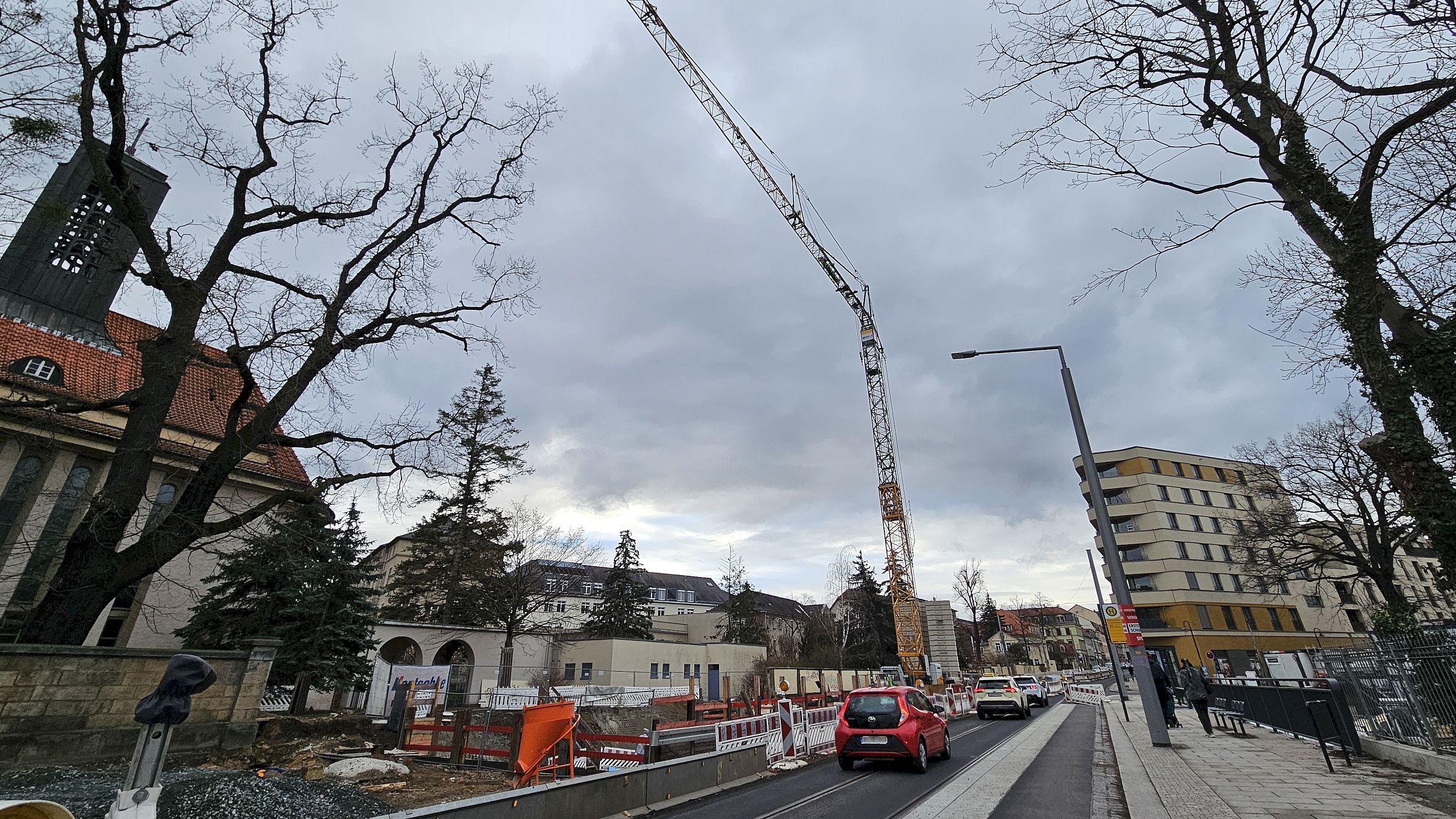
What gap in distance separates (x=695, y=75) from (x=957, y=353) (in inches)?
1305

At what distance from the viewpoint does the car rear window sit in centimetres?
1167

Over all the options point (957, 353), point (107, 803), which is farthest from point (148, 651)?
point (957, 353)

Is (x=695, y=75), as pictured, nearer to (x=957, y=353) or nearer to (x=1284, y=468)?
(x=957, y=353)

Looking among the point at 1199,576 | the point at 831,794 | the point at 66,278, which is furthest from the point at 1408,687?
the point at 1199,576

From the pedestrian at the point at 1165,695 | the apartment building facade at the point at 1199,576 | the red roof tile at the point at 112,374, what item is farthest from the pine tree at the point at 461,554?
the apartment building facade at the point at 1199,576

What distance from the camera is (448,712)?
59.5ft

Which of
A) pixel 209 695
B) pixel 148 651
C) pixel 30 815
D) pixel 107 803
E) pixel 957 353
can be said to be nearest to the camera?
pixel 30 815

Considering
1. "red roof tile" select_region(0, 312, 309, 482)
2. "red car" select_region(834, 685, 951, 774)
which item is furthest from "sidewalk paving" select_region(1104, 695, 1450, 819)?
"red roof tile" select_region(0, 312, 309, 482)

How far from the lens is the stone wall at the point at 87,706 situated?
364 inches

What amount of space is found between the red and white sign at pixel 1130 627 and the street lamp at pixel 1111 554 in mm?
52

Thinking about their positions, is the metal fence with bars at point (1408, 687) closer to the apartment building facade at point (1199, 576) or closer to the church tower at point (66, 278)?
the church tower at point (66, 278)

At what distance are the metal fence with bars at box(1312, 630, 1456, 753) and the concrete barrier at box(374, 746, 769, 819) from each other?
10070mm

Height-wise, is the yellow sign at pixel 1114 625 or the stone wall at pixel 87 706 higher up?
the yellow sign at pixel 1114 625

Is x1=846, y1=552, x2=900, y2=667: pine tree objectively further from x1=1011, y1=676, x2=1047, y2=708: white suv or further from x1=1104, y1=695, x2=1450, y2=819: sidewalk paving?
x1=1104, y1=695, x2=1450, y2=819: sidewalk paving
